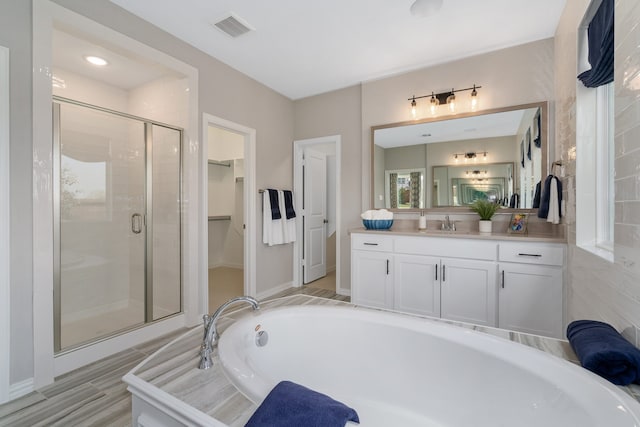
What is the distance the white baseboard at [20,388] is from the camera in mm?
1748

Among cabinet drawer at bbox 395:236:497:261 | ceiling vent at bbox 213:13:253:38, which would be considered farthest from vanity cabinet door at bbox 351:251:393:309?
ceiling vent at bbox 213:13:253:38

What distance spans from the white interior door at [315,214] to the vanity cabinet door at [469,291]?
218 cm

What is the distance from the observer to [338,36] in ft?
8.81

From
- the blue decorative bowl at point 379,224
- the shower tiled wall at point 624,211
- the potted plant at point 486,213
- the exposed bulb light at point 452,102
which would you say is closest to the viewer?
the shower tiled wall at point 624,211

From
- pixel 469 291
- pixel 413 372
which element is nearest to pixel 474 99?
pixel 469 291

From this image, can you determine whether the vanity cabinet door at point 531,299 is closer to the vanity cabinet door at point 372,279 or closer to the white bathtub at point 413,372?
the vanity cabinet door at point 372,279

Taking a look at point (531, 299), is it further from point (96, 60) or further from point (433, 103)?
point (96, 60)

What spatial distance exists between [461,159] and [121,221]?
3.56 meters

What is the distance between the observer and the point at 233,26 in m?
2.54

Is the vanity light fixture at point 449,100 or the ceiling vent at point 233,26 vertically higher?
the ceiling vent at point 233,26

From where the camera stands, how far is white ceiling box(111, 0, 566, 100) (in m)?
2.28

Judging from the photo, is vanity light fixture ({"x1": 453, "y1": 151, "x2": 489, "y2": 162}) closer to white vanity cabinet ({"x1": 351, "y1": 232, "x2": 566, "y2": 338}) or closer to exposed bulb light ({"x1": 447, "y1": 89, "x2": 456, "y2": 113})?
exposed bulb light ({"x1": 447, "y1": 89, "x2": 456, "y2": 113})

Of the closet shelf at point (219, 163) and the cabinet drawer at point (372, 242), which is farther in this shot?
the closet shelf at point (219, 163)

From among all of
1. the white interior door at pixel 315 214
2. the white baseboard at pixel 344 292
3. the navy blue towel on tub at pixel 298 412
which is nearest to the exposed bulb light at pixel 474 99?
the white interior door at pixel 315 214
